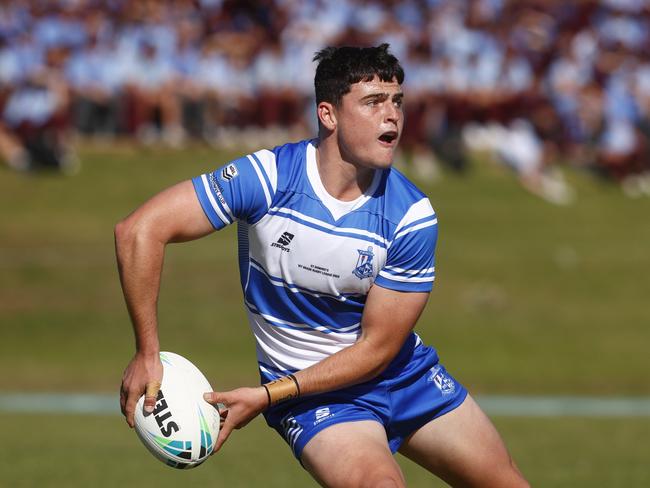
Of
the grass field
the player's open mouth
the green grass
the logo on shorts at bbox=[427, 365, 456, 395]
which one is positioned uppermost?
the player's open mouth

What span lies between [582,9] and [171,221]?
72.4 ft

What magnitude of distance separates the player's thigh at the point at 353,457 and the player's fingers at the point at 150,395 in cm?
70

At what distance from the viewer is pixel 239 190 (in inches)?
205

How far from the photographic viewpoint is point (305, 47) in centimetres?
2206

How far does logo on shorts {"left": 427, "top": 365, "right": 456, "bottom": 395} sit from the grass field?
536cm

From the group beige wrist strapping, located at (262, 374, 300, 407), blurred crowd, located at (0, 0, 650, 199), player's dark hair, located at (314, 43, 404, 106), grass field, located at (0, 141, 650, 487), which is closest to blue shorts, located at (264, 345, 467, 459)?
beige wrist strapping, located at (262, 374, 300, 407)

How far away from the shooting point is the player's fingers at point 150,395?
5.02m

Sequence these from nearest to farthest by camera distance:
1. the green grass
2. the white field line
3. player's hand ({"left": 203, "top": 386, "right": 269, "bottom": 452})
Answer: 1. player's hand ({"left": 203, "top": 386, "right": 269, "bottom": 452})
2. the green grass
3. the white field line

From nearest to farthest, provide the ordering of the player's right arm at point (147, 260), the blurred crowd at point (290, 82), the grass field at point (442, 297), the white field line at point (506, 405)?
the player's right arm at point (147, 260) → the white field line at point (506, 405) → the grass field at point (442, 297) → the blurred crowd at point (290, 82)

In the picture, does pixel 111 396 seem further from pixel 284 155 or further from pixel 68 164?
pixel 284 155

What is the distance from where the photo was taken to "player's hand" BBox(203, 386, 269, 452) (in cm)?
512

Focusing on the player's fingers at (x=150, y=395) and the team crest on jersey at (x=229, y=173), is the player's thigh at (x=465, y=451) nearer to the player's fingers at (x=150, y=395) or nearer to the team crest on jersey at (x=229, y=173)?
the player's fingers at (x=150, y=395)

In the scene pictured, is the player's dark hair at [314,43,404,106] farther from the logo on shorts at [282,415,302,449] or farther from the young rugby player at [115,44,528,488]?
the logo on shorts at [282,415,302,449]

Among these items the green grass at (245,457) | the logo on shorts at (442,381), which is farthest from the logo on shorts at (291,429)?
the green grass at (245,457)
